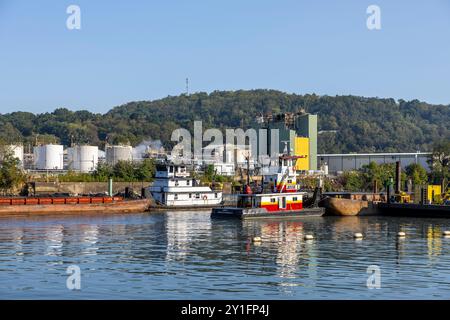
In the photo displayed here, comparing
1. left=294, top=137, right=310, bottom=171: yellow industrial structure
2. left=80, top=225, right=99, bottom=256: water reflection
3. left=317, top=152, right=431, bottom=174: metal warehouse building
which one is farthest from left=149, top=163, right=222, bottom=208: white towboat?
left=317, top=152, right=431, bottom=174: metal warehouse building

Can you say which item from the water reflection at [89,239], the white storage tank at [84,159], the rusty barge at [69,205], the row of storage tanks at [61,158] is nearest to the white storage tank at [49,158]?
the row of storage tanks at [61,158]

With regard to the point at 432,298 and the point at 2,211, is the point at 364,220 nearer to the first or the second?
the point at 2,211

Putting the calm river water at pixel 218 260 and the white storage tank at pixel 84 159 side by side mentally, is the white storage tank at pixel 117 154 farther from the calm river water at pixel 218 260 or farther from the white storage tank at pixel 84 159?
the calm river water at pixel 218 260

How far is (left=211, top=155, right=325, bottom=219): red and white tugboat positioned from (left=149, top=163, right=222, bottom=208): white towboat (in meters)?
13.5

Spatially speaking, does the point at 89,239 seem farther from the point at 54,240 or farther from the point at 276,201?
the point at 276,201

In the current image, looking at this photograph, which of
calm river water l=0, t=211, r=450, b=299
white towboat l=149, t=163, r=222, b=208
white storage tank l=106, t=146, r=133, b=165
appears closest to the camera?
calm river water l=0, t=211, r=450, b=299

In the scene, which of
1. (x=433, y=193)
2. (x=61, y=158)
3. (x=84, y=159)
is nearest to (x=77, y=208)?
(x=433, y=193)

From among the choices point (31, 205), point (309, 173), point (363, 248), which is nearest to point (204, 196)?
point (31, 205)

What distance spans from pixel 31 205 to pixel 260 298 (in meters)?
48.5

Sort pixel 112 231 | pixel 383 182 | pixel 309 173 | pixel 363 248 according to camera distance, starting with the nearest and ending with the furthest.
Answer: pixel 363 248 → pixel 112 231 → pixel 383 182 → pixel 309 173

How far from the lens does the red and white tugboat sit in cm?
6869

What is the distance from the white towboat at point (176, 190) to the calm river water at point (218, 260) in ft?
67.5

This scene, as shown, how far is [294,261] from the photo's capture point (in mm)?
39594

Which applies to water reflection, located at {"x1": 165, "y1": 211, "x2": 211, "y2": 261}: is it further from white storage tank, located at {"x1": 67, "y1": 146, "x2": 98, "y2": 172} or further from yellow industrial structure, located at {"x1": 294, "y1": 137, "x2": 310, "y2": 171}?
white storage tank, located at {"x1": 67, "y1": 146, "x2": 98, "y2": 172}
